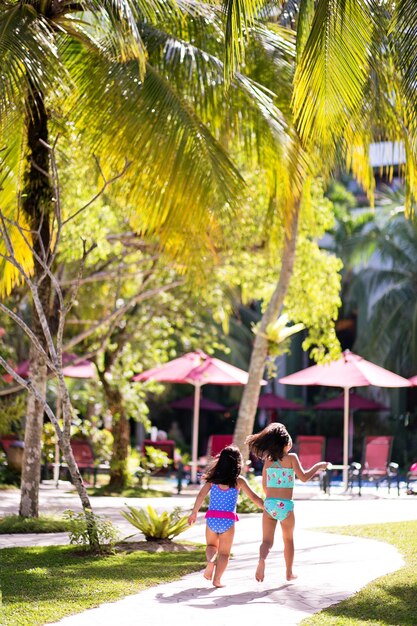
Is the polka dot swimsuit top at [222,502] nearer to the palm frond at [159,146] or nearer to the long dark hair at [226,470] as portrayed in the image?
the long dark hair at [226,470]

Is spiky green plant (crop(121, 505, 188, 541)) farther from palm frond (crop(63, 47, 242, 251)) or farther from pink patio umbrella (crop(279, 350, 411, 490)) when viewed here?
pink patio umbrella (crop(279, 350, 411, 490))

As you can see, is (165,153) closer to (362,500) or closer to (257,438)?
(257,438)

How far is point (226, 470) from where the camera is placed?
338 inches

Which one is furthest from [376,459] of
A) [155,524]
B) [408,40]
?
Answer: [408,40]

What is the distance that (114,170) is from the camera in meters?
11.8

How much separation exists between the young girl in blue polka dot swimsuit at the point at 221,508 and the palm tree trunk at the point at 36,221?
4036 mm

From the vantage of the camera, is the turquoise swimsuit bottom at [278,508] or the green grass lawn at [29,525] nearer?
the turquoise swimsuit bottom at [278,508]

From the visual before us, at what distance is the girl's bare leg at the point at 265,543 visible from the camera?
8.34m

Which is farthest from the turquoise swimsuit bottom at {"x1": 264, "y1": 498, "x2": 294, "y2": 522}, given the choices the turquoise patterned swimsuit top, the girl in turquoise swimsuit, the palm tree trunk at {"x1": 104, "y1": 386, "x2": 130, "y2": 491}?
the palm tree trunk at {"x1": 104, "y1": 386, "x2": 130, "y2": 491}

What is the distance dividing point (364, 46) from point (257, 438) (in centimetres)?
345

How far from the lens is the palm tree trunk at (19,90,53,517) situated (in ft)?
39.2

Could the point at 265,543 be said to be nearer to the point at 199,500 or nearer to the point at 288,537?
the point at 288,537

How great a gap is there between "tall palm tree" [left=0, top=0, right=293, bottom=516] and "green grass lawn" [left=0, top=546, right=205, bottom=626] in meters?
2.54

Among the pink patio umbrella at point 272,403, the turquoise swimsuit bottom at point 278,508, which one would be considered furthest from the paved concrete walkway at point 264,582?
the pink patio umbrella at point 272,403
